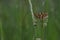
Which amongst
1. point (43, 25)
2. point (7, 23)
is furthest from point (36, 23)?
point (7, 23)

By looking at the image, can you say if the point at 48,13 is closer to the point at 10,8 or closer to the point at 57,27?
the point at 57,27

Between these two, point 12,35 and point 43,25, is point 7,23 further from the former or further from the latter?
point 43,25

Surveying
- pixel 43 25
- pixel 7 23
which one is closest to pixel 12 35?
pixel 7 23

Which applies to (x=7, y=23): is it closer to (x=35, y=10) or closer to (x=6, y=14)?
(x=6, y=14)

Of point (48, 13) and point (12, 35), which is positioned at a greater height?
point (48, 13)

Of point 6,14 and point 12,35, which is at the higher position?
point 6,14
